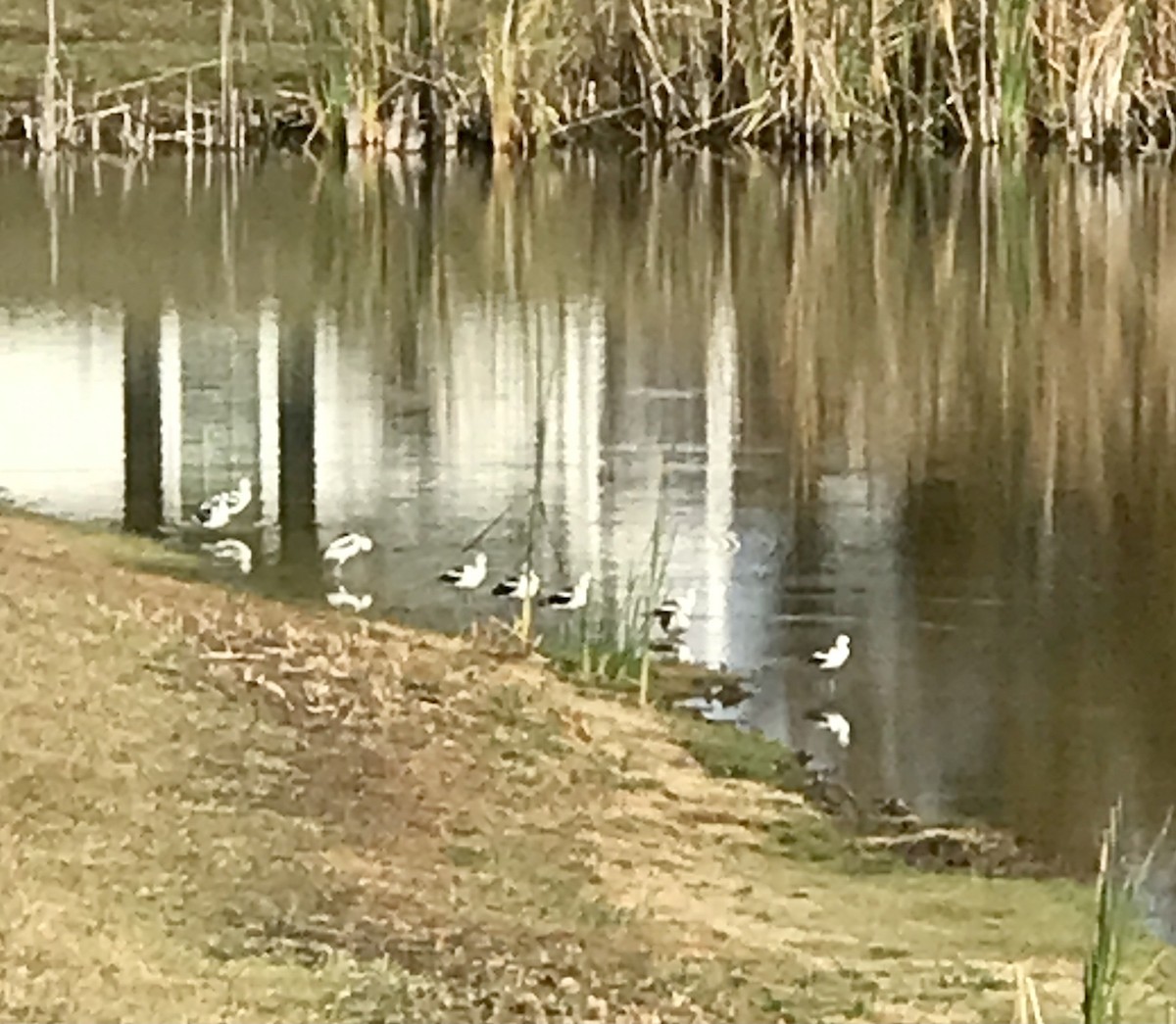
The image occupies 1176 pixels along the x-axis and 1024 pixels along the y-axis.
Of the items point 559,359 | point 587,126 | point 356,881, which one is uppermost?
point 587,126

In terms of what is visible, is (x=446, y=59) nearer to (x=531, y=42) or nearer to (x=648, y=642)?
(x=531, y=42)

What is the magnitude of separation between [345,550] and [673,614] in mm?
962

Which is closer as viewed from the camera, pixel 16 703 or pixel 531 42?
pixel 16 703

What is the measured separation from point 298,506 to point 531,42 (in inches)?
321

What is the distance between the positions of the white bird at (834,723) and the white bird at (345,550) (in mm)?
1525

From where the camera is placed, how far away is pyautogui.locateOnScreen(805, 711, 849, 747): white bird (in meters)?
5.36

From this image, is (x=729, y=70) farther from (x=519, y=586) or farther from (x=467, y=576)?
(x=519, y=586)

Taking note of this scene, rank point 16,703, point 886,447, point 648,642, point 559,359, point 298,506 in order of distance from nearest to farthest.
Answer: point 16,703 < point 648,642 < point 298,506 < point 886,447 < point 559,359

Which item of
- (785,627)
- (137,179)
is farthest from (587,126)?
(785,627)

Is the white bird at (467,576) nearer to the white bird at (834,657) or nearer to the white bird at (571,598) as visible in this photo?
the white bird at (571,598)

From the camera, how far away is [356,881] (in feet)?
12.7

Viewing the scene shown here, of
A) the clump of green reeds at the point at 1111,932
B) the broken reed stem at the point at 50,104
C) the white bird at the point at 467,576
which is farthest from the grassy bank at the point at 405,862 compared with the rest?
the broken reed stem at the point at 50,104

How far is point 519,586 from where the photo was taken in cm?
616

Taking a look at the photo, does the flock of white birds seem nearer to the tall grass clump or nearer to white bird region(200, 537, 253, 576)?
white bird region(200, 537, 253, 576)
